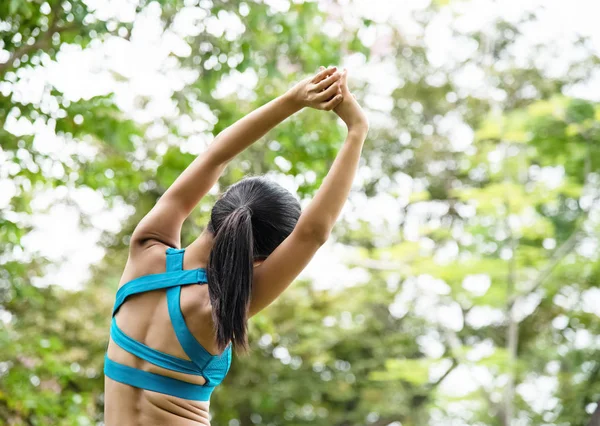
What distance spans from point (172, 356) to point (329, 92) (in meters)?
0.59

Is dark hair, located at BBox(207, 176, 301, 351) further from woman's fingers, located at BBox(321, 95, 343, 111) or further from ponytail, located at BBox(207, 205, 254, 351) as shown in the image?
woman's fingers, located at BBox(321, 95, 343, 111)

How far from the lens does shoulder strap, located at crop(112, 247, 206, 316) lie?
4.91 feet

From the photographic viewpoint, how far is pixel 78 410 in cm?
445

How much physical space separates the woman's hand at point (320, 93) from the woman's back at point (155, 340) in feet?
1.26

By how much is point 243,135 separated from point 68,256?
25.6ft

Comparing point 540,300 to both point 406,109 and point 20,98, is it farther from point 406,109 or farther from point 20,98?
point 20,98

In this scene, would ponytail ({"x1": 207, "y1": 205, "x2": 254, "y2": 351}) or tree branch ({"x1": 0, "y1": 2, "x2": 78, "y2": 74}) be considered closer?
ponytail ({"x1": 207, "y1": 205, "x2": 254, "y2": 351})

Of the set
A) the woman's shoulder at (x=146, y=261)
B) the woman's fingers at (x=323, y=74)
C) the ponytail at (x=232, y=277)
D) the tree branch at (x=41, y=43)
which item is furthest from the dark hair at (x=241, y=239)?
the tree branch at (x=41, y=43)

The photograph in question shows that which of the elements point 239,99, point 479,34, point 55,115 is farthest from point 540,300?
point 55,115

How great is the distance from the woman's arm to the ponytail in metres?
0.12

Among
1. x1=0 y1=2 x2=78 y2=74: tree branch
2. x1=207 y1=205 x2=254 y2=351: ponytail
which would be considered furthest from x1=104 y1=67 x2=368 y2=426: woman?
x1=0 y1=2 x2=78 y2=74: tree branch

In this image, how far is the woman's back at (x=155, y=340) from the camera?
1475 millimetres

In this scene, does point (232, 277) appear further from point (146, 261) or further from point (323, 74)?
point (323, 74)


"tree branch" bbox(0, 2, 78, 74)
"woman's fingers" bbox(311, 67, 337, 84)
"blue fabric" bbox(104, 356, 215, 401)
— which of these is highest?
"woman's fingers" bbox(311, 67, 337, 84)
